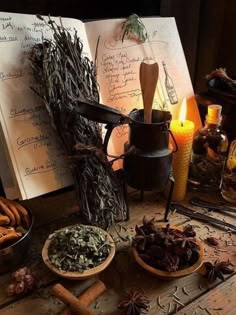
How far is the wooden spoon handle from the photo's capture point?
2.52 feet

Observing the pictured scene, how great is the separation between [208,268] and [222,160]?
0.34 meters

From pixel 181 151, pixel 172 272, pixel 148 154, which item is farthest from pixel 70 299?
pixel 181 151

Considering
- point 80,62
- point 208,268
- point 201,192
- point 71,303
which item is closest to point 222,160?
point 201,192

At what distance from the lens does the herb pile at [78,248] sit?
68 cm

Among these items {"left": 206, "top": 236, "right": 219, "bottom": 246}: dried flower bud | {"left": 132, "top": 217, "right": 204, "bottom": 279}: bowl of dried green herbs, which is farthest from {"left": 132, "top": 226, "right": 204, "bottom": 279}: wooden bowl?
{"left": 206, "top": 236, "right": 219, "bottom": 246}: dried flower bud

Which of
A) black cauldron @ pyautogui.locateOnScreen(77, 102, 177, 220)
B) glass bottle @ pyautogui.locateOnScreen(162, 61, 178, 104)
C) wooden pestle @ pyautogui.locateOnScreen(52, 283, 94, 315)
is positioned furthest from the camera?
glass bottle @ pyautogui.locateOnScreen(162, 61, 178, 104)

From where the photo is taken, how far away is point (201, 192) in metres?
1.01

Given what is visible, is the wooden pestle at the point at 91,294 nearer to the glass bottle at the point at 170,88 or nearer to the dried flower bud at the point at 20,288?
the dried flower bud at the point at 20,288

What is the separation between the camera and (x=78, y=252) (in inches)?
27.4

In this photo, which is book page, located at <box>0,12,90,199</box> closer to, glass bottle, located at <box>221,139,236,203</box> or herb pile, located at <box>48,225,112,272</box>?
herb pile, located at <box>48,225,112,272</box>

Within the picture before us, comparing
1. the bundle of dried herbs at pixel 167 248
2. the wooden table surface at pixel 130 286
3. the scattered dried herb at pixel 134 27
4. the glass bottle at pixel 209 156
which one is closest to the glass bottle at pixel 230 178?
the glass bottle at pixel 209 156

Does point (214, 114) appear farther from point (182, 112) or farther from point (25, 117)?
point (25, 117)

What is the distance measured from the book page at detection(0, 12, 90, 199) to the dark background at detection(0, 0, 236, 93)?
0.80ft

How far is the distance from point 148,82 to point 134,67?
20 cm
